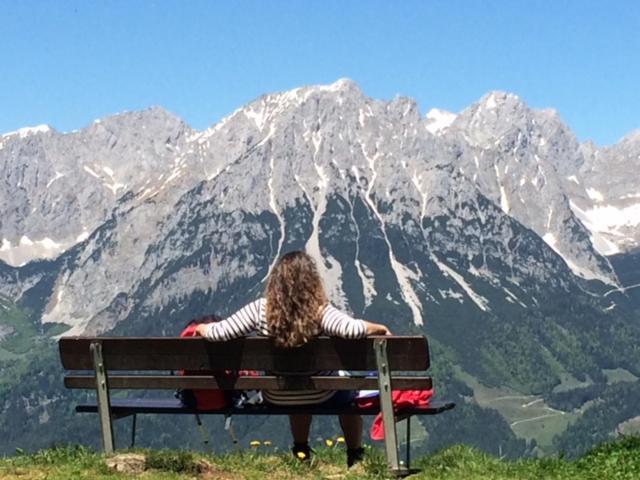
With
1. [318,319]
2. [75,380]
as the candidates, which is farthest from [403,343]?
[75,380]

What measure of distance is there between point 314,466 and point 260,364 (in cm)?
211

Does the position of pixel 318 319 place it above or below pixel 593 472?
above

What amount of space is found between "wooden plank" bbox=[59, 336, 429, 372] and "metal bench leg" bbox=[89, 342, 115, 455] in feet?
0.32

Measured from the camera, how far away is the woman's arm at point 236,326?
15438 mm

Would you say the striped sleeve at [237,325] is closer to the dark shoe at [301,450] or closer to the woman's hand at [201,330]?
the woman's hand at [201,330]

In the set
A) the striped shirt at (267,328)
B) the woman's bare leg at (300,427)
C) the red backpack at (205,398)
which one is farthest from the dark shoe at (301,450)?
the red backpack at (205,398)

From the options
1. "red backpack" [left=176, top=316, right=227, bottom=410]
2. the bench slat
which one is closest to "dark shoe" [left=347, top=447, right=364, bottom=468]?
the bench slat

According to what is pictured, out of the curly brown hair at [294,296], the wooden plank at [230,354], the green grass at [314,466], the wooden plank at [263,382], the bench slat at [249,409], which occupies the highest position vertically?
the curly brown hair at [294,296]

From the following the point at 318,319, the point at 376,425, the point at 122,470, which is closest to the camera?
the point at 122,470

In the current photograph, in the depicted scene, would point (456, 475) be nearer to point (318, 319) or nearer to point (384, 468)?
point (384, 468)

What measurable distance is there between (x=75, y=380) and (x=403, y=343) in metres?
5.57

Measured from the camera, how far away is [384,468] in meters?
14.6

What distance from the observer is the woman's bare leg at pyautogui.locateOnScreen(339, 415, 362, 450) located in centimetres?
1638

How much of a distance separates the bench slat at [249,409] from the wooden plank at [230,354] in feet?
2.95
